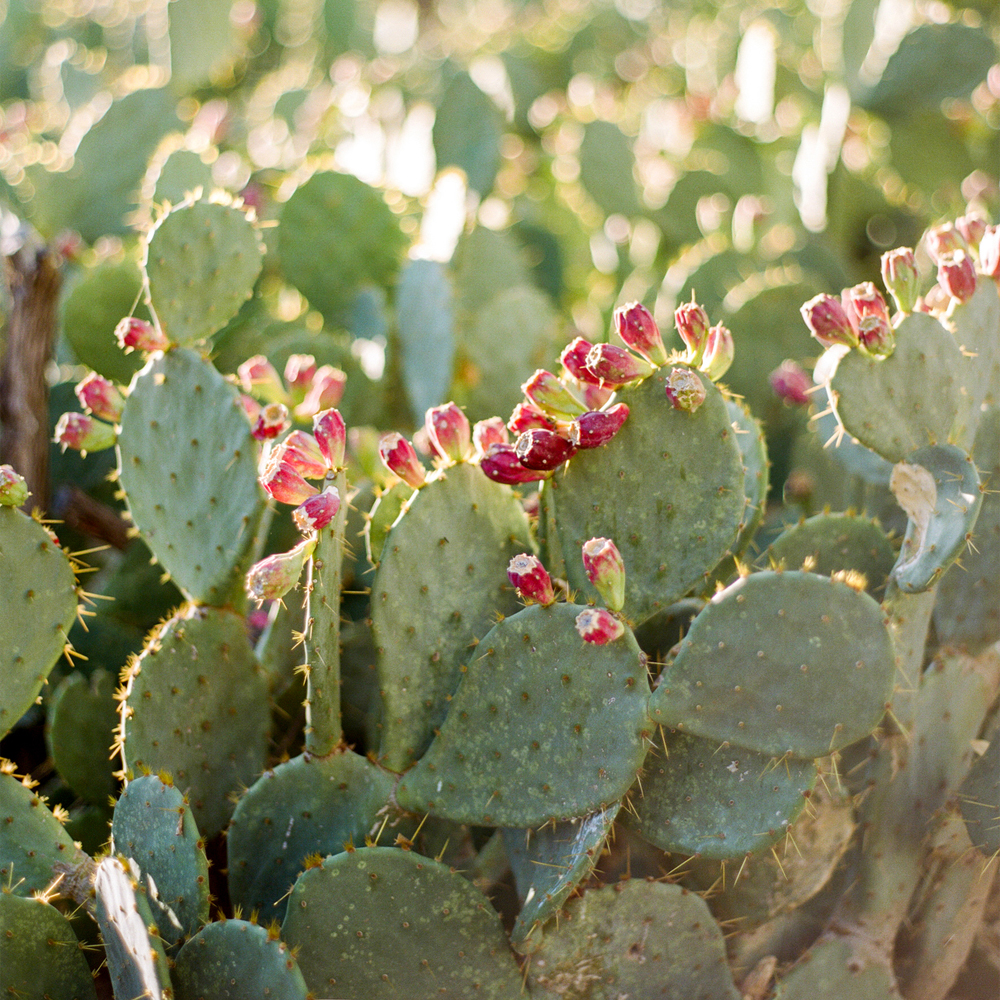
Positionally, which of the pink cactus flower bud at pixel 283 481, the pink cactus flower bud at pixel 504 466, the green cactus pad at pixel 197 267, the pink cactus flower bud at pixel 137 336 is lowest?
the pink cactus flower bud at pixel 504 466

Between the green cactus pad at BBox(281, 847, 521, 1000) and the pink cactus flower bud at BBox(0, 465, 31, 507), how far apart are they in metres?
0.49

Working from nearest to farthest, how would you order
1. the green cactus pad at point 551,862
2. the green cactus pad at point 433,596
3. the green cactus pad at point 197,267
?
1. the green cactus pad at point 551,862
2. the green cactus pad at point 433,596
3. the green cactus pad at point 197,267

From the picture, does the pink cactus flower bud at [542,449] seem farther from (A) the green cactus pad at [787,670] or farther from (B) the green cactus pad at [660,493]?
(A) the green cactus pad at [787,670]

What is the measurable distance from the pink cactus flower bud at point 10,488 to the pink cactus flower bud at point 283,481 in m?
0.27

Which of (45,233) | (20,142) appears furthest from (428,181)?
(20,142)

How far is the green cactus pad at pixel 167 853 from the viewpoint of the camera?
3.20 feet

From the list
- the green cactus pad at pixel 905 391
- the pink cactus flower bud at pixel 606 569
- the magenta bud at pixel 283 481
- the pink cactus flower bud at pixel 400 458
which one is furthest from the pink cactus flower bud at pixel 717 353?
the magenta bud at pixel 283 481

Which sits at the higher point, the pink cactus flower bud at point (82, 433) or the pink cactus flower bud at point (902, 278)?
the pink cactus flower bud at point (902, 278)

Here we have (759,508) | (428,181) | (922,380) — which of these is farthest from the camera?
(428,181)

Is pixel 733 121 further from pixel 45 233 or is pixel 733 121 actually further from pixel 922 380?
pixel 922 380

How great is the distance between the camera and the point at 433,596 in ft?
3.59

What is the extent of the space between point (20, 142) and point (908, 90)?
7.61 feet

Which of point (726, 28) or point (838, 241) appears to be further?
point (726, 28)

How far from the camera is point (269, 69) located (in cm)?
403
